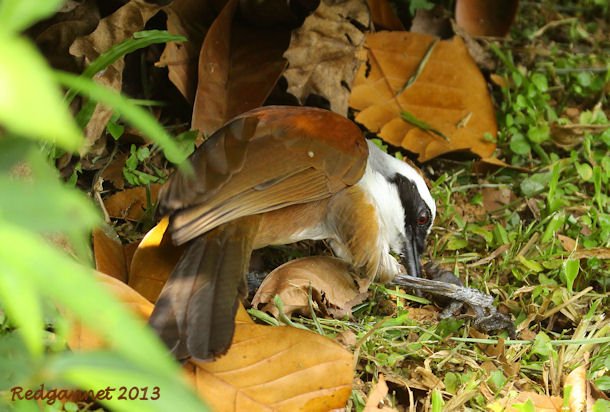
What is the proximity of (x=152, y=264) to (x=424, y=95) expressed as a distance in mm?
2099

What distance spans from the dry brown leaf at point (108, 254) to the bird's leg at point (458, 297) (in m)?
1.21

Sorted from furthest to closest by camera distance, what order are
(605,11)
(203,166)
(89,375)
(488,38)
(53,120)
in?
(605,11)
(488,38)
(203,166)
(89,375)
(53,120)

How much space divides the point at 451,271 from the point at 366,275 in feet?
1.52

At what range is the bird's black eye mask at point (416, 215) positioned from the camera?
158 inches

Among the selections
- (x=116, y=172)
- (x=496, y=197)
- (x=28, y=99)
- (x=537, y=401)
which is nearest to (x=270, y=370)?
(x=537, y=401)

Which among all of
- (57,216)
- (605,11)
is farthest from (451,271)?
(57,216)

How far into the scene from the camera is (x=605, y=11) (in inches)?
227

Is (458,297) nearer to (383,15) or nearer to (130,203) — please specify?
(130,203)

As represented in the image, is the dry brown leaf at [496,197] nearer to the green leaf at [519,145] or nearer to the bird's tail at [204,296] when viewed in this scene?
the green leaf at [519,145]

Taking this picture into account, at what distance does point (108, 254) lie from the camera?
3.45 meters

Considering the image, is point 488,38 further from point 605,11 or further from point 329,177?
point 329,177

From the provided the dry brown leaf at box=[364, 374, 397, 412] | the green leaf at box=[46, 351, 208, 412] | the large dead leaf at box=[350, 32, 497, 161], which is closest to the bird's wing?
the dry brown leaf at box=[364, 374, 397, 412]

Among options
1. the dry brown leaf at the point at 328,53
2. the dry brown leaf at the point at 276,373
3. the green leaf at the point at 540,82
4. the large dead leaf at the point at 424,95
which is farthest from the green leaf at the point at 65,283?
the green leaf at the point at 540,82

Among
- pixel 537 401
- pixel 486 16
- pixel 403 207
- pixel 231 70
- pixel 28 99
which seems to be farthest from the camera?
pixel 486 16
